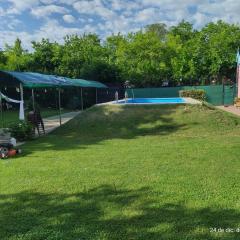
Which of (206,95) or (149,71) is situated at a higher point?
(149,71)

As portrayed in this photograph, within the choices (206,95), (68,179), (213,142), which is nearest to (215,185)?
(68,179)

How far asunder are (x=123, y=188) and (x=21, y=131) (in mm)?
6884

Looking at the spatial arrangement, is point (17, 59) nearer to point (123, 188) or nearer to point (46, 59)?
point (46, 59)

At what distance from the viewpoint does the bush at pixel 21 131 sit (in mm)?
12086

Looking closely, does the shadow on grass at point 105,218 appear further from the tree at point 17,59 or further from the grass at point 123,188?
the tree at point 17,59

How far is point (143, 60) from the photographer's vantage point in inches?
1266

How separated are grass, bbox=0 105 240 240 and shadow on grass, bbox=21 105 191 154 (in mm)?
295

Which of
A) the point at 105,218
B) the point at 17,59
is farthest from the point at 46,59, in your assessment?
the point at 105,218

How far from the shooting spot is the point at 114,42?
3703cm

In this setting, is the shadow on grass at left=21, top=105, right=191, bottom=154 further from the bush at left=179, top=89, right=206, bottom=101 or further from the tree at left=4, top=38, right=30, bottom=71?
the tree at left=4, top=38, right=30, bottom=71

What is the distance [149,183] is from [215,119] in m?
7.66

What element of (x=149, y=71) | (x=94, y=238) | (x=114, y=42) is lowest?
(x=94, y=238)

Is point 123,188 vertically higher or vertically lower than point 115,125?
lower

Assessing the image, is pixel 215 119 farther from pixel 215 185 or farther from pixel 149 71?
pixel 149 71
